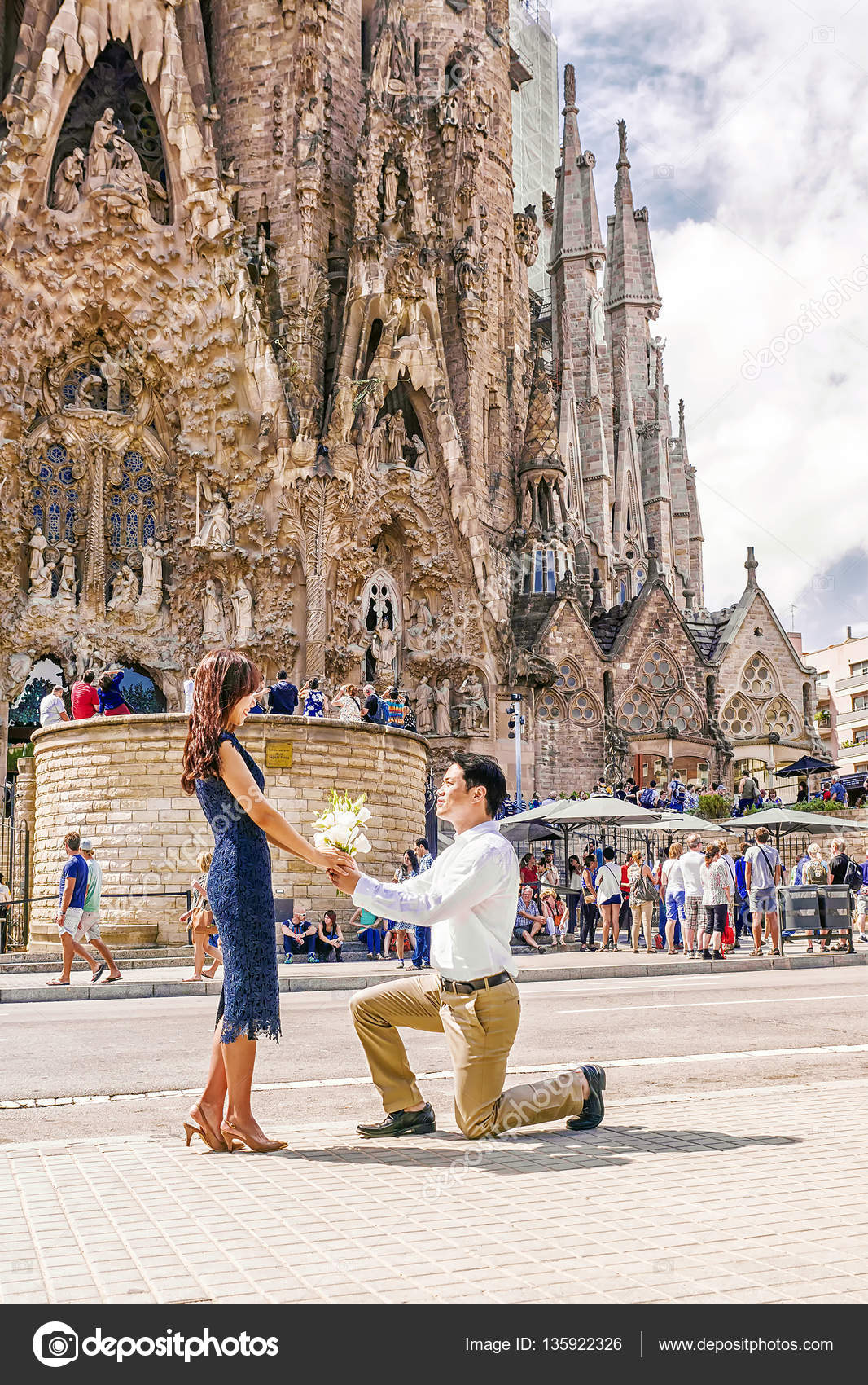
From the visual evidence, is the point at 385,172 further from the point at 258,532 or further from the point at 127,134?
the point at 258,532

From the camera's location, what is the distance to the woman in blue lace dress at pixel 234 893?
13.4 feet

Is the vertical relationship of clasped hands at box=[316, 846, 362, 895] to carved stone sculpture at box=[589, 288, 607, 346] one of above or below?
below

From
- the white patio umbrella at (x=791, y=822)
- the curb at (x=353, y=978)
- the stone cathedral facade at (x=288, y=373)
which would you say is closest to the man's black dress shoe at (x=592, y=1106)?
the curb at (x=353, y=978)

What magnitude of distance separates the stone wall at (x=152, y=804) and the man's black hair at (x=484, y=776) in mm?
13047

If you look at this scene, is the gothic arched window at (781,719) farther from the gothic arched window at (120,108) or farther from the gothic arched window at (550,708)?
the gothic arched window at (120,108)

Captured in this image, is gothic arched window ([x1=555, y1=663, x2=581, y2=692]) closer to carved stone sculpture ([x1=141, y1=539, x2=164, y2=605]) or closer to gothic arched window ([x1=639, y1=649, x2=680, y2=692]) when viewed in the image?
gothic arched window ([x1=639, y1=649, x2=680, y2=692])

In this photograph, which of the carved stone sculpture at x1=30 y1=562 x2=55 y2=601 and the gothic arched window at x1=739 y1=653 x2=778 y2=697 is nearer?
the carved stone sculpture at x1=30 y1=562 x2=55 y2=601

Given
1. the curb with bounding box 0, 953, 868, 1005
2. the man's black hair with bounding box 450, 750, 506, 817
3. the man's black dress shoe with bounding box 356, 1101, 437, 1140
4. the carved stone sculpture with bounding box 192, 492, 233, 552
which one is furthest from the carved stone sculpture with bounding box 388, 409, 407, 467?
the man's black dress shoe with bounding box 356, 1101, 437, 1140

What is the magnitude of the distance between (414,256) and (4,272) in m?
8.70

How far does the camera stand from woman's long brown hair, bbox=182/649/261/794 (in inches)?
162

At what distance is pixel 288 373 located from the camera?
27922 mm

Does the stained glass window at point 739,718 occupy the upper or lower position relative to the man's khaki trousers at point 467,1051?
upper

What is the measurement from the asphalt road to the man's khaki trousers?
1.66 feet
